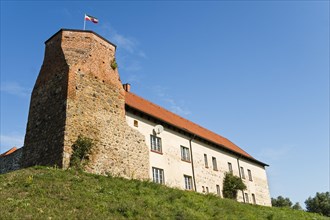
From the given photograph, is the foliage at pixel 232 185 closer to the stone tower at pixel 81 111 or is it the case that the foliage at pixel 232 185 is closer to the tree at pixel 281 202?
the stone tower at pixel 81 111

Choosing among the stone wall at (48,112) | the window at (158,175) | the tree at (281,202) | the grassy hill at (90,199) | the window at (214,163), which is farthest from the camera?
the tree at (281,202)

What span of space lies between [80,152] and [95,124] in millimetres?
2457

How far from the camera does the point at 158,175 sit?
78.6ft

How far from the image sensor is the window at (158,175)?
23589 millimetres

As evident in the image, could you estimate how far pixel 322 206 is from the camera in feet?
196

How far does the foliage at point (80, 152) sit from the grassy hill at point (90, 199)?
3.35ft

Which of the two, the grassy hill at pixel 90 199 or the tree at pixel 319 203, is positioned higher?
the tree at pixel 319 203

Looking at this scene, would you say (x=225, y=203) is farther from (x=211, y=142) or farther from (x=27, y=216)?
(x=27, y=216)

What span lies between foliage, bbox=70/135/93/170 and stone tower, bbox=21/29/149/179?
0.27 meters

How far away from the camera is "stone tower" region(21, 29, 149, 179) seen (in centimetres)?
2003

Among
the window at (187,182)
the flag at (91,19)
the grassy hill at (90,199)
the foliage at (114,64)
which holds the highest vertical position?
the flag at (91,19)

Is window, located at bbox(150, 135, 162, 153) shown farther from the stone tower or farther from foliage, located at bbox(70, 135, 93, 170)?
foliage, located at bbox(70, 135, 93, 170)

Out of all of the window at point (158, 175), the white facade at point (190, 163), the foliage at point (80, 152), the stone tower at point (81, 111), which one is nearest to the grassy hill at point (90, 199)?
the foliage at point (80, 152)

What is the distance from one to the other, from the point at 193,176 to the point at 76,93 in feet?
38.7
